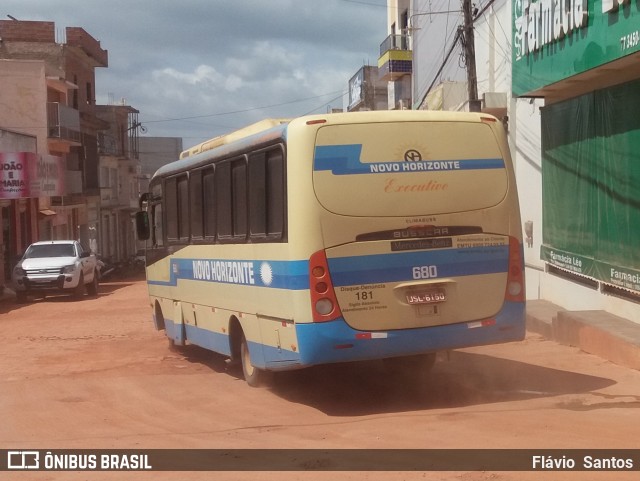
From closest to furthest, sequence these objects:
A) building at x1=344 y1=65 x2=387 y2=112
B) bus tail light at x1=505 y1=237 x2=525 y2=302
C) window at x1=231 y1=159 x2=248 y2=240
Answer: bus tail light at x1=505 y1=237 x2=525 y2=302
window at x1=231 y1=159 x2=248 y2=240
building at x1=344 y1=65 x2=387 y2=112

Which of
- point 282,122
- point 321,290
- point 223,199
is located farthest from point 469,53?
point 321,290

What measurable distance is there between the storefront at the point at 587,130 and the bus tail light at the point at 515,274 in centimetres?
336

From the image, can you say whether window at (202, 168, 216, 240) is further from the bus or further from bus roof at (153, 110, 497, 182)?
the bus

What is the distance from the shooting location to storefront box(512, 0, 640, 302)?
517 inches

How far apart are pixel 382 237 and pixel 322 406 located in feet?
6.51

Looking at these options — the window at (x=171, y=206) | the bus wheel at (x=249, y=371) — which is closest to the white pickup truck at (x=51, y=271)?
the window at (x=171, y=206)

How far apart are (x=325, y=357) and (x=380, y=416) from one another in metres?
0.78

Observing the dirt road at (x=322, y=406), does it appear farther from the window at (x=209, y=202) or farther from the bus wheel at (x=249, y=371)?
the window at (x=209, y=202)

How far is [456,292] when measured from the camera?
9898 millimetres

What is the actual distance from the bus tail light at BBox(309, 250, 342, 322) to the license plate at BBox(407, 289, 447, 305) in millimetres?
794

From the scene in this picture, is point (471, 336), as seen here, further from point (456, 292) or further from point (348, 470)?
point (348, 470)

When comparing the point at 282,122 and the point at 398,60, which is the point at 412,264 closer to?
the point at 282,122

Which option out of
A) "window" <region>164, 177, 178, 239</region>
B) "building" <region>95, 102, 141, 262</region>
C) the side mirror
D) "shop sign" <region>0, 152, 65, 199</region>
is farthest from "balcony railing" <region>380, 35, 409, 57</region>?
"window" <region>164, 177, 178, 239</region>

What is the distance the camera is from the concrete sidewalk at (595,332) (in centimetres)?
1184
